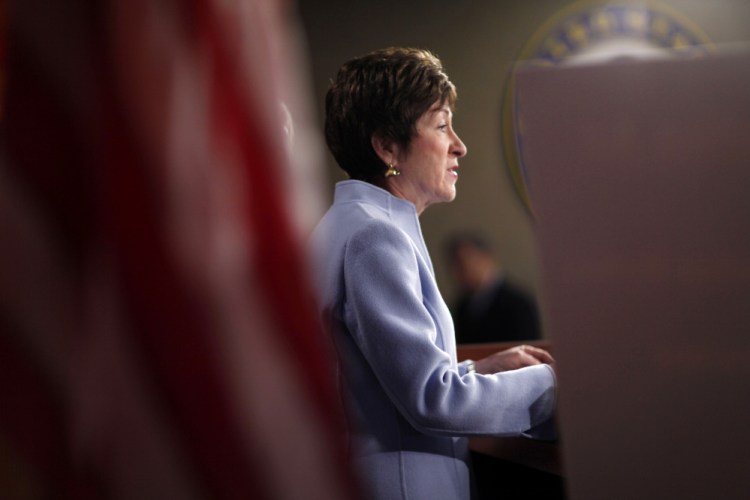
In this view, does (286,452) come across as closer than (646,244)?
Yes

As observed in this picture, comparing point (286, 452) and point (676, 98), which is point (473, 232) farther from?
point (286, 452)

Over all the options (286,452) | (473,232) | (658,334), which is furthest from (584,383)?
(473,232)

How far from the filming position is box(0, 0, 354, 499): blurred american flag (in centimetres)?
40

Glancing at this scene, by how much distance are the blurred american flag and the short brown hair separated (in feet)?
3.50

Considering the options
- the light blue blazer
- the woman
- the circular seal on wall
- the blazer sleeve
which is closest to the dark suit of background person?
the circular seal on wall

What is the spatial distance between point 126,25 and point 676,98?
1.82ft

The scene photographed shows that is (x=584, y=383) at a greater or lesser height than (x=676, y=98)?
lesser

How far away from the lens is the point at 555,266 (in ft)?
2.58

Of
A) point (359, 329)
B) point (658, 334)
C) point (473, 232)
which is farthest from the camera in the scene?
point (473, 232)

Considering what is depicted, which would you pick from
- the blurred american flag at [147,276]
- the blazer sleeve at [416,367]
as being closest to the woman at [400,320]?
the blazer sleeve at [416,367]

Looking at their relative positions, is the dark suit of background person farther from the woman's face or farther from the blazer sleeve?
the blazer sleeve

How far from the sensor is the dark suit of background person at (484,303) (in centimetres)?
349

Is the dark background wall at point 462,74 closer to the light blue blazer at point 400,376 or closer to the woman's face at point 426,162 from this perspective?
the woman's face at point 426,162

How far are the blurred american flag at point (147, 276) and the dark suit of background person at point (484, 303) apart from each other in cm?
314
